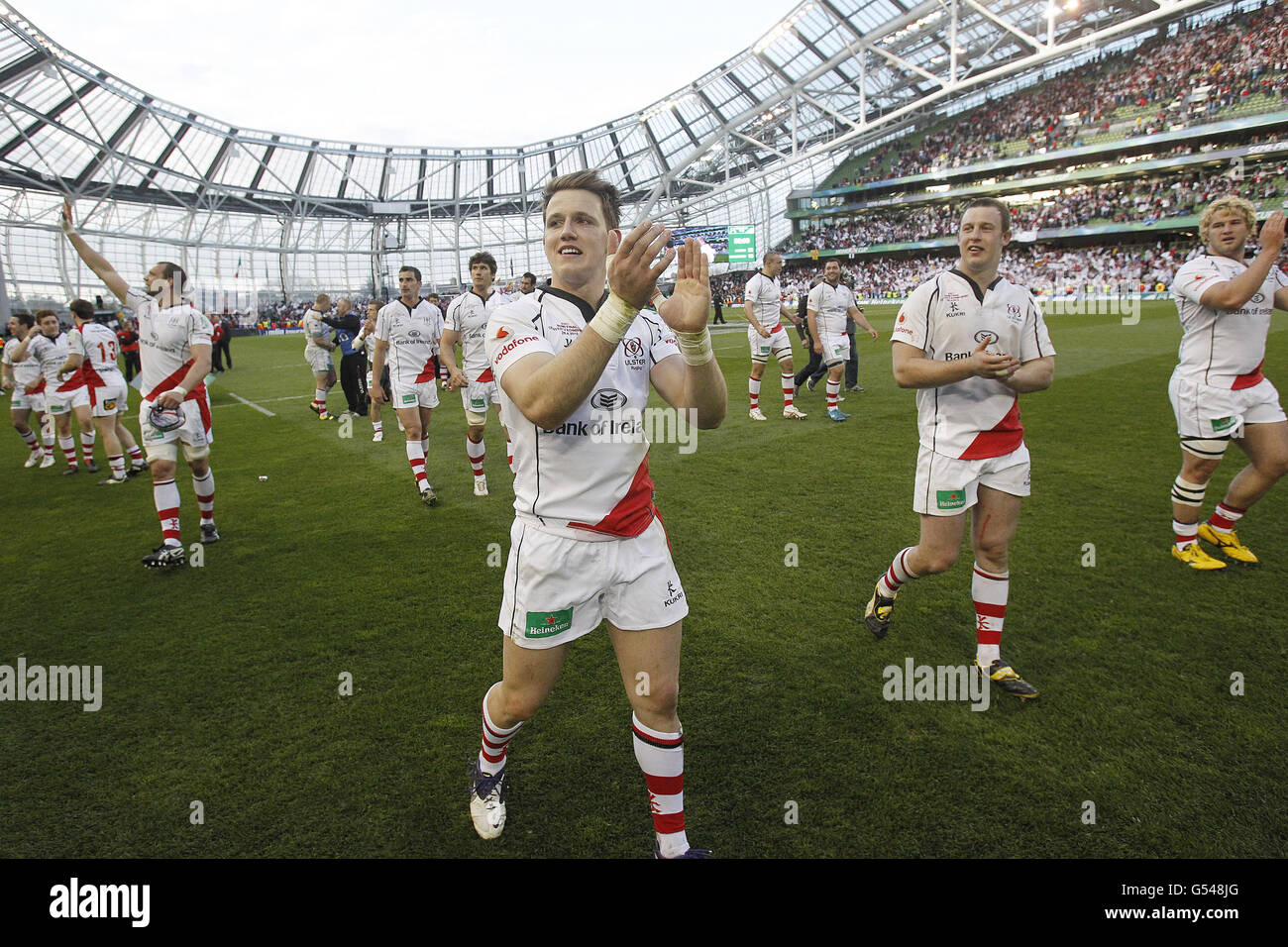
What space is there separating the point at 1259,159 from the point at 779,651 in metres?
50.1

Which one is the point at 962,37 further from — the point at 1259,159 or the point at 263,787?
the point at 263,787

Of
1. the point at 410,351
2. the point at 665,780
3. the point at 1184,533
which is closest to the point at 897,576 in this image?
the point at 665,780

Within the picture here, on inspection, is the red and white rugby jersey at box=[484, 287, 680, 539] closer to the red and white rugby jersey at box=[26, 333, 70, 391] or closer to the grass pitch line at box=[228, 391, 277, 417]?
the red and white rugby jersey at box=[26, 333, 70, 391]

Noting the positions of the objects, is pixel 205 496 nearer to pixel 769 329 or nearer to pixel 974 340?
pixel 974 340

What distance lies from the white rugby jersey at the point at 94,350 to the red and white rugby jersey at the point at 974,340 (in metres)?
9.80

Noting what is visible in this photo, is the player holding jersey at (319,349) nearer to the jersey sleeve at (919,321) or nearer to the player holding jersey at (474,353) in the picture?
the player holding jersey at (474,353)

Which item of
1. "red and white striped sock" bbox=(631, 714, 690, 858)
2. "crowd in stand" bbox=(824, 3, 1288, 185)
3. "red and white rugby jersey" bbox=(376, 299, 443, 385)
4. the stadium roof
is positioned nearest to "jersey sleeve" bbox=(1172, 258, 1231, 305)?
"red and white striped sock" bbox=(631, 714, 690, 858)

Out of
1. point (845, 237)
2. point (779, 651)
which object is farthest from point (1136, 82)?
point (779, 651)

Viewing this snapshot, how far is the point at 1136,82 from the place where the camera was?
43438 millimetres

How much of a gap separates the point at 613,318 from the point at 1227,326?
5.19 meters

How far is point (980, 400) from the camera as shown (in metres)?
3.56

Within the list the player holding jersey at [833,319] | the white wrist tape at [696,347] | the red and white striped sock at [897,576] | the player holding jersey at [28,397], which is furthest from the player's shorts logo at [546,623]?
the player holding jersey at [28,397]

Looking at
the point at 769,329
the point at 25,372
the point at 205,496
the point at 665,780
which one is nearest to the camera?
the point at 665,780

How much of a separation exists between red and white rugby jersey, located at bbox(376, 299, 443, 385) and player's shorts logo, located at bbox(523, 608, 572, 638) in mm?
6285
